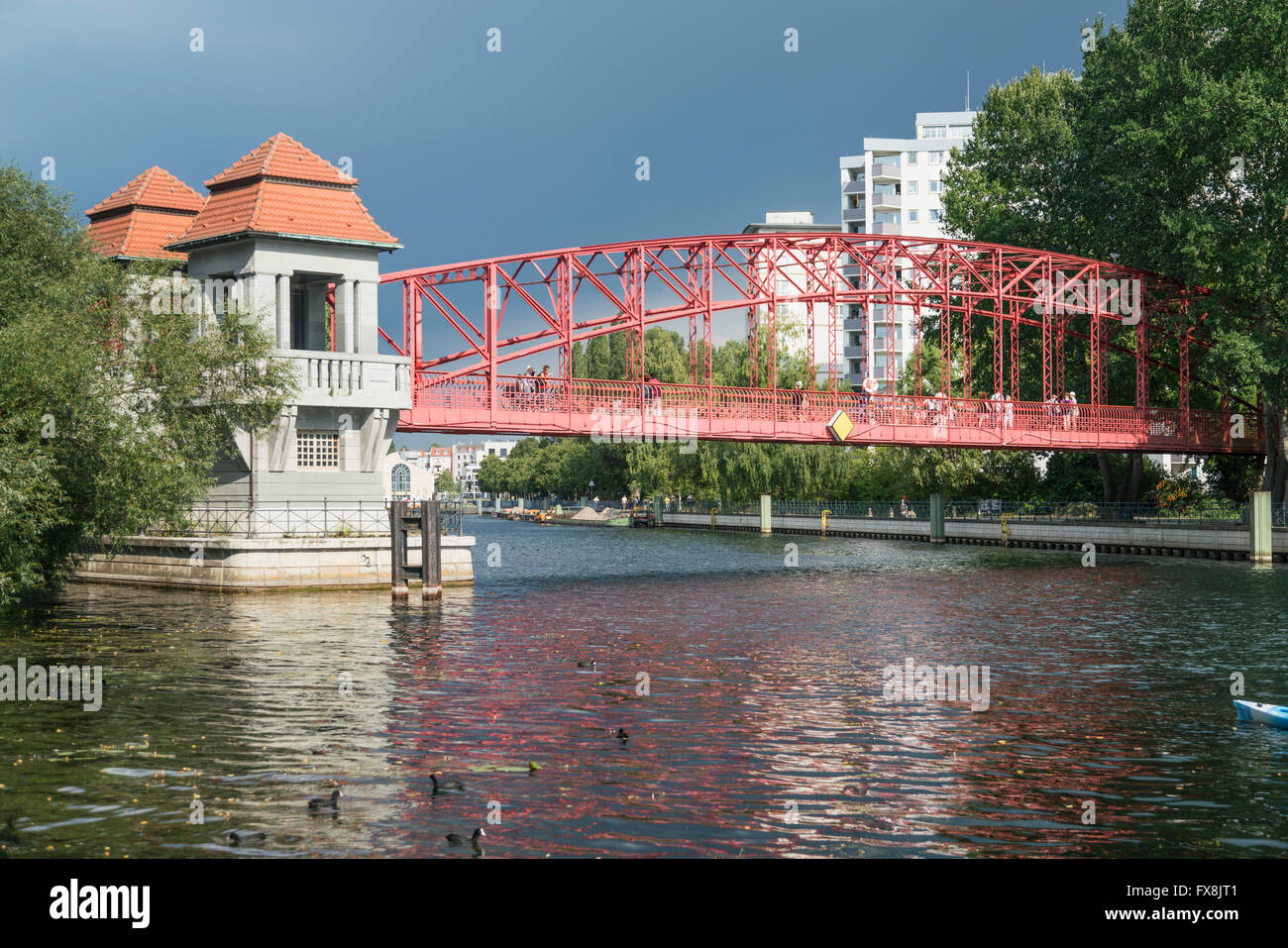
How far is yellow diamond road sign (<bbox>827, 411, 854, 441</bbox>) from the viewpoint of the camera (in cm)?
5662

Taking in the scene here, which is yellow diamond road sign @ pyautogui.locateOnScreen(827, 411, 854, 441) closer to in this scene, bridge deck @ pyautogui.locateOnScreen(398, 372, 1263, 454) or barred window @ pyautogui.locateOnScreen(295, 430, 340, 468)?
bridge deck @ pyautogui.locateOnScreen(398, 372, 1263, 454)

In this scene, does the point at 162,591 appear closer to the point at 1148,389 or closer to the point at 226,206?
the point at 226,206

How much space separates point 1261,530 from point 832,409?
20275 millimetres

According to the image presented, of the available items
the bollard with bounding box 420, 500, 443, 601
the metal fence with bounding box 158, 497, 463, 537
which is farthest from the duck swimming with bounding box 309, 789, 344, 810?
the metal fence with bounding box 158, 497, 463, 537

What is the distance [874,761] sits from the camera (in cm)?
1706

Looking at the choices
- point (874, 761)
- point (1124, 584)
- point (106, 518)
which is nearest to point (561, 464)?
point (1124, 584)

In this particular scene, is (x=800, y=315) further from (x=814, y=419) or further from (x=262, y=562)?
(x=262, y=562)

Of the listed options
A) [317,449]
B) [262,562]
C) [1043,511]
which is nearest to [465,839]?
[262,562]

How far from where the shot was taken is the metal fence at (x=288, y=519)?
40.9 metres

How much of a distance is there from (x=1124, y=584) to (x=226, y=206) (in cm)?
3586

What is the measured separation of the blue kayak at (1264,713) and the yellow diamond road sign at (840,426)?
121 feet

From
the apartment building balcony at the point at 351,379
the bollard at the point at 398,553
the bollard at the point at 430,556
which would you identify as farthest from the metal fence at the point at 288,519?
the apartment building balcony at the point at 351,379

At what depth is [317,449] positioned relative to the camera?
4284 centimetres
